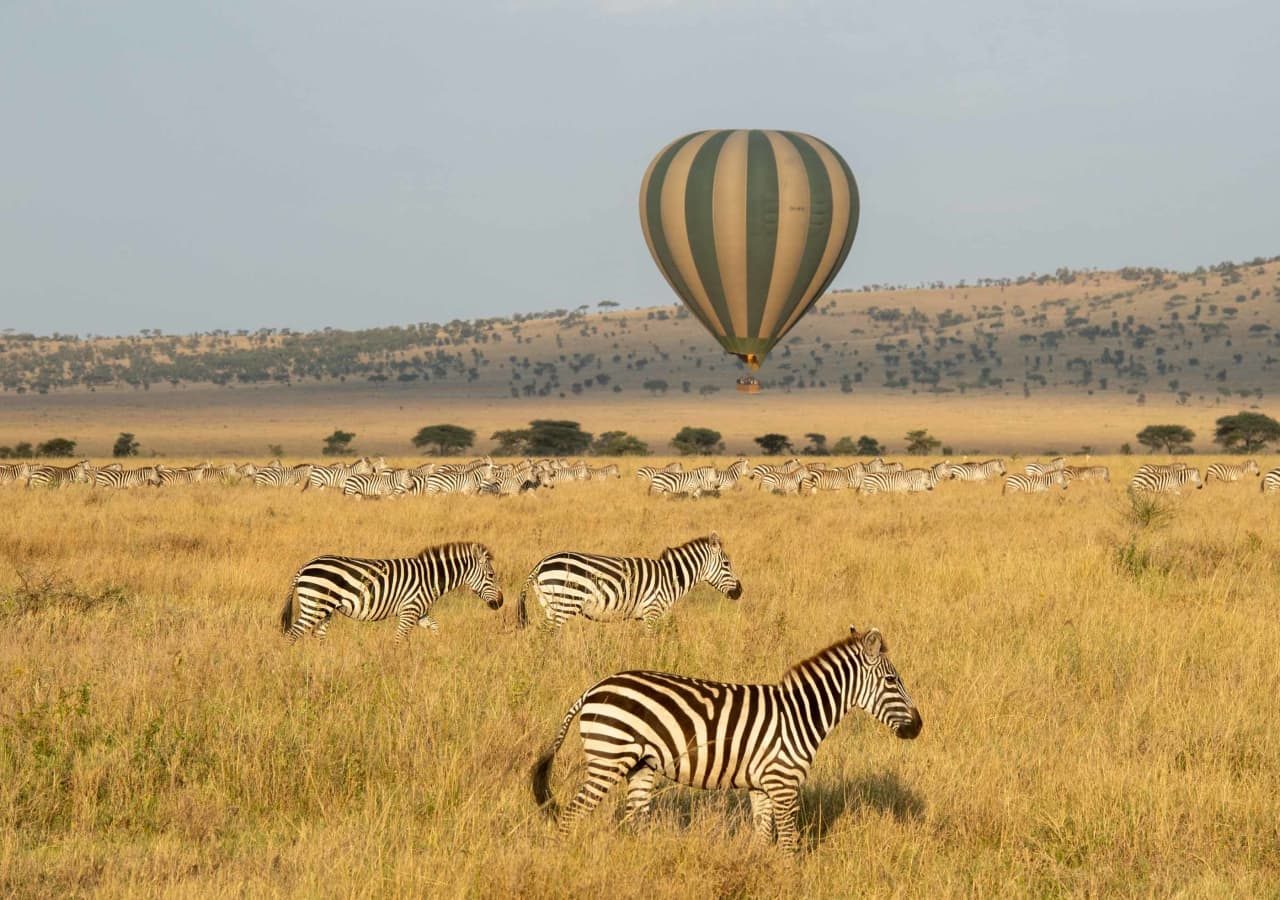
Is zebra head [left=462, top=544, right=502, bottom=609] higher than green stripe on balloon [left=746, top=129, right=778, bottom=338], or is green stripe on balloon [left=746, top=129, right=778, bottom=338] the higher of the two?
green stripe on balloon [left=746, top=129, right=778, bottom=338]

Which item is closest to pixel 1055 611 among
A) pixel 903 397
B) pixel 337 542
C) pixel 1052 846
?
pixel 1052 846

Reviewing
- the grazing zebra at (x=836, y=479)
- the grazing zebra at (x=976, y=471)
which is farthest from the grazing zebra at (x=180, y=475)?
the grazing zebra at (x=976, y=471)

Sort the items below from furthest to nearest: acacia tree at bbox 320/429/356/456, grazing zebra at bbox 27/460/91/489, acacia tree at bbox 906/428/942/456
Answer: acacia tree at bbox 320/429/356/456
acacia tree at bbox 906/428/942/456
grazing zebra at bbox 27/460/91/489

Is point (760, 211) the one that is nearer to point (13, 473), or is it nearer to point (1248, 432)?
point (13, 473)

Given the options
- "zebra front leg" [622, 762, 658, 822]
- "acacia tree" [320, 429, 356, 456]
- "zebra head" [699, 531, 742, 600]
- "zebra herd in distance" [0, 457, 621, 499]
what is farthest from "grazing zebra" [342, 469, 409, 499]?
"acacia tree" [320, 429, 356, 456]

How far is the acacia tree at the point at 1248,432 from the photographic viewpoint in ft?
202

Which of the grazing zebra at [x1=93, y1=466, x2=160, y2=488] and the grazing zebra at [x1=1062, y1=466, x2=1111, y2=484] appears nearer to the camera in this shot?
the grazing zebra at [x1=93, y1=466, x2=160, y2=488]

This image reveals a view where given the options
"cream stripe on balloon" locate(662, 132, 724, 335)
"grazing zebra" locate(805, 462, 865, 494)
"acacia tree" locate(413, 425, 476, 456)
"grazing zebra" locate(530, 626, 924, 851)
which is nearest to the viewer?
"grazing zebra" locate(530, 626, 924, 851)

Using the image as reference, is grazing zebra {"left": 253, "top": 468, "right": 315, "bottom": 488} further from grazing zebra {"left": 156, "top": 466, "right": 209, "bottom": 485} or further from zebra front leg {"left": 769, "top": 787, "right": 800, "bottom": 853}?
zebra front leg {"left": 769, "top": 787, "right": 800, "bottom": 853}

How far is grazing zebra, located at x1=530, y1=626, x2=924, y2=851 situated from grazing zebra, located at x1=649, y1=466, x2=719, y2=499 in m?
25.4

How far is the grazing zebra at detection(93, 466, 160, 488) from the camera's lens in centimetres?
3303

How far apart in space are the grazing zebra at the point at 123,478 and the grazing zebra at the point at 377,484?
533cm

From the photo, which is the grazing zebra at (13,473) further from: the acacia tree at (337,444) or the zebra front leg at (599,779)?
the acacia tree at (337,444)

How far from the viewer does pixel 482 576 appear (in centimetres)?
1237
